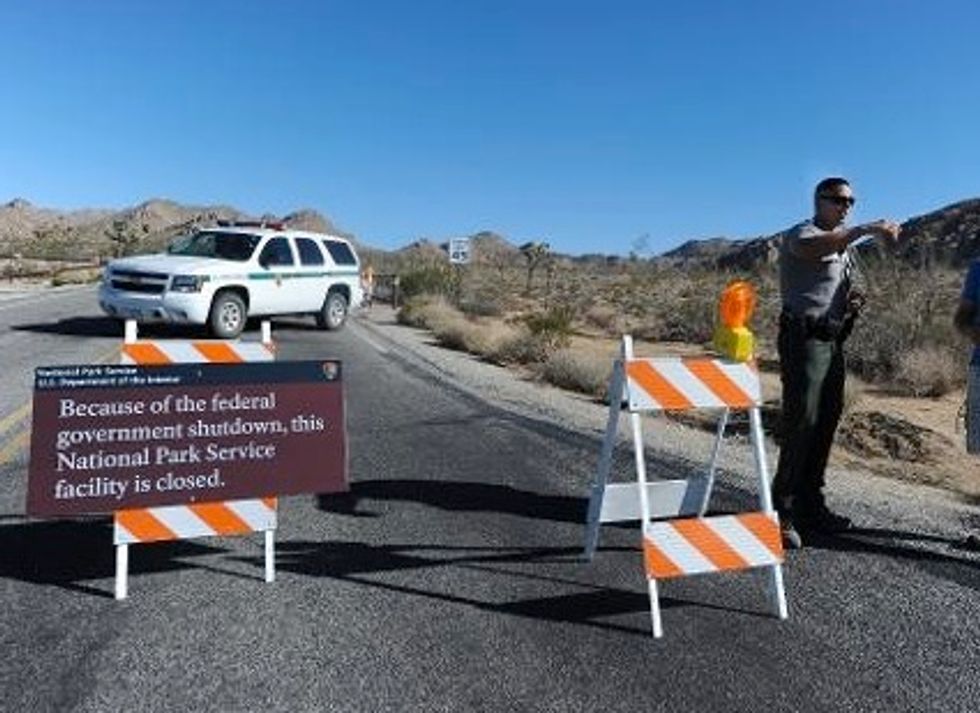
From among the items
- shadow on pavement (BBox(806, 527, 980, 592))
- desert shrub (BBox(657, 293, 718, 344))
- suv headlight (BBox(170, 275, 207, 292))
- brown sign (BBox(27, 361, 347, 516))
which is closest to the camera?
brown sign (BBox(27, 361, 347, 516))

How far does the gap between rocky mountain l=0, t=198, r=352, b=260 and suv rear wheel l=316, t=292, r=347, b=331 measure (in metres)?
7.78

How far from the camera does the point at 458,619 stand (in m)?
5.95

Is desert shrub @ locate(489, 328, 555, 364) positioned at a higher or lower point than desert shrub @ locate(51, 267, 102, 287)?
lower

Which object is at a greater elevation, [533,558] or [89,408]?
[89,408]

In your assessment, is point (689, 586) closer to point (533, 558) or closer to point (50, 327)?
point (533, 558)

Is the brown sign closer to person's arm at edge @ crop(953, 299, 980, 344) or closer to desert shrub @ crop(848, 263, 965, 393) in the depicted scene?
person's arm at edge @ crop(953, 299, 980, 344)

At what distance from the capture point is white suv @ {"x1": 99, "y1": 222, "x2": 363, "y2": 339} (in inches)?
778

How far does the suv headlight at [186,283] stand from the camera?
64.6 feet

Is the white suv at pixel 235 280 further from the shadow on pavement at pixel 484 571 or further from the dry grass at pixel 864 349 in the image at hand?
the shadow on pavement at pixel 484 571

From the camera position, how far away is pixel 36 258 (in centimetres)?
9044

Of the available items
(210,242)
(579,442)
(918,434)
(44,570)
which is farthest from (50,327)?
(44,570)

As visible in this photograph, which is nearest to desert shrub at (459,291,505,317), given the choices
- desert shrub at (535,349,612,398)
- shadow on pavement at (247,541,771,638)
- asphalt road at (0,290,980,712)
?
desert shrub at (535,349,612,398)

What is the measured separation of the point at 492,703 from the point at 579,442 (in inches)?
259

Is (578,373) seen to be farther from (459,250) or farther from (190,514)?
(459,250)
